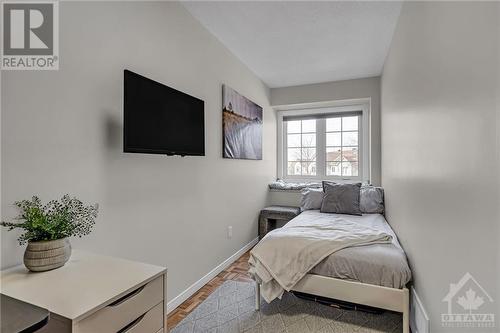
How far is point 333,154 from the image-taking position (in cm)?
437

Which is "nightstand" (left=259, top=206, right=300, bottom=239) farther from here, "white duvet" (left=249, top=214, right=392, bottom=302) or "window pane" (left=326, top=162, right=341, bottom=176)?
"white duvet" (left=249, top=214, right=392, bottom=302)

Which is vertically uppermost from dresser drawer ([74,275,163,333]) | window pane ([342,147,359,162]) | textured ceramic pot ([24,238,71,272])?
window pane ([342,147,359,162])

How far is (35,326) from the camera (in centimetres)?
68

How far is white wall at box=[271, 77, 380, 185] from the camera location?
385 cm

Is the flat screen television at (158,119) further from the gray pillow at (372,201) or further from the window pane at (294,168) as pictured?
the window pane at (294,168)

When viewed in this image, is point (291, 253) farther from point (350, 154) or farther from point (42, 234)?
point (350, 154)

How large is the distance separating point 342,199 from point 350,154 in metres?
1.23

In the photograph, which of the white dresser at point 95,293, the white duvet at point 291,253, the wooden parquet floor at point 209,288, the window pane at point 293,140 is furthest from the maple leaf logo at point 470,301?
the window pane at point 293,140

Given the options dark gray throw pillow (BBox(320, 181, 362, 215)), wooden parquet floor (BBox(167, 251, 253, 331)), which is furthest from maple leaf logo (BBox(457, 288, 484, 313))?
dark gray throw pillow (BBox(320, 181, 362, 215))

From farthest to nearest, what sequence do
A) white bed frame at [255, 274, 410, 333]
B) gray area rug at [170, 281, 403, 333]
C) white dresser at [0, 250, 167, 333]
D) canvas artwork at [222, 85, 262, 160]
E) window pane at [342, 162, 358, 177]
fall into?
window pane at [342, 162, 358, 177]
canvas artwork at [222, 85, 262, 160]
gray area rug at [170, 281, 403, 333]
white bed frame at [255, 274, 410, 333]
white dresser at [0, 250, 167, 333]

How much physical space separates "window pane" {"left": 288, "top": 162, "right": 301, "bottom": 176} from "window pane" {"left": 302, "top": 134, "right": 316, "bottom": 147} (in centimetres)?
37

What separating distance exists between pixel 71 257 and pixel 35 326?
613 mm

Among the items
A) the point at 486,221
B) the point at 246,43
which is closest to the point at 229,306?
the point at 486,221

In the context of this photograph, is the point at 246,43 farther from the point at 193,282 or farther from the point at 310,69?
the point at 193,282
